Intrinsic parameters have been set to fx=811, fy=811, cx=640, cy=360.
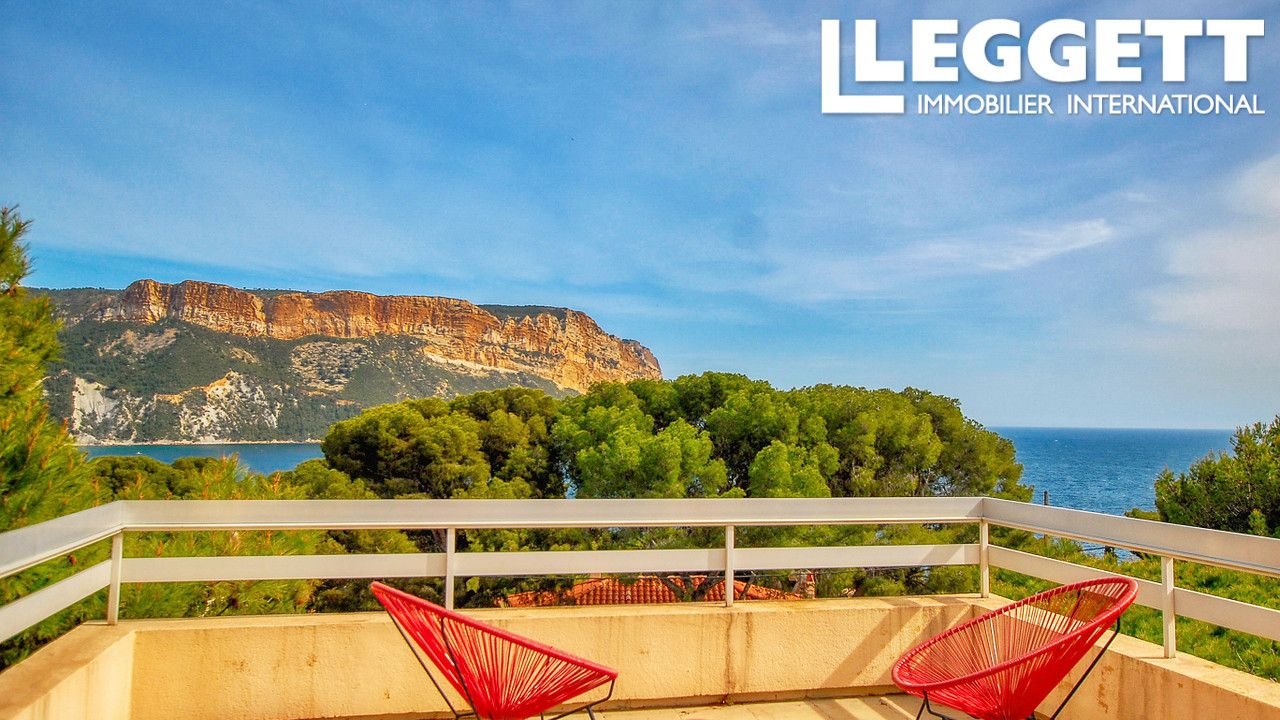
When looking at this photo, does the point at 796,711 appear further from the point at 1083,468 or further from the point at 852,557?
the point at 1083,468

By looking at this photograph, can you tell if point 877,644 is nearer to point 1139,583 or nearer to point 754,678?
point 754,678

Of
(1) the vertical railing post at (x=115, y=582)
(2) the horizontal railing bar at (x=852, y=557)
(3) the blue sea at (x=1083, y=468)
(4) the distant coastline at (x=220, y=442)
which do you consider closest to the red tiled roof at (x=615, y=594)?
(2) the horizontal railing bar at (x=852, y=557)

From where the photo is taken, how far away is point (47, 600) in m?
2.42

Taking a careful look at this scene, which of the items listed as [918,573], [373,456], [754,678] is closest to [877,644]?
[754,678]

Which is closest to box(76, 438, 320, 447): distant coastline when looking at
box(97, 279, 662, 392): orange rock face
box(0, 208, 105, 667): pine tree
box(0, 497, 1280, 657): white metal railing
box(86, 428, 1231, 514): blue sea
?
box(86, 428, 1231, 514): blue sea

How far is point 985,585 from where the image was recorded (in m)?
3.70

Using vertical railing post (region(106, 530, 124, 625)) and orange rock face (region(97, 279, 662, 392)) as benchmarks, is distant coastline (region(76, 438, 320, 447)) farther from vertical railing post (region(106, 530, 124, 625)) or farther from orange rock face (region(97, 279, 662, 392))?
vertical railing post (region(106, 530, 124, 625))

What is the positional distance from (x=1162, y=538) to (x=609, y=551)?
1.95 metres

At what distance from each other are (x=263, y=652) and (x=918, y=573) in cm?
1463

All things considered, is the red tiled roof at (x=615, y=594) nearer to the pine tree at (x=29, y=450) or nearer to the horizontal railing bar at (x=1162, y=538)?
the horizontal railing bar at (x=1162, y=538)

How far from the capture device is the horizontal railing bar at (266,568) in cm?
306

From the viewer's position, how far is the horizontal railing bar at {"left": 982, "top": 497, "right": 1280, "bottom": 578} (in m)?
2.41

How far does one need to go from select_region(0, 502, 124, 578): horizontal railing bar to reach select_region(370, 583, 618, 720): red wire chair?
2.99ft

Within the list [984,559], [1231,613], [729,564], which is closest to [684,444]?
[984,559]
